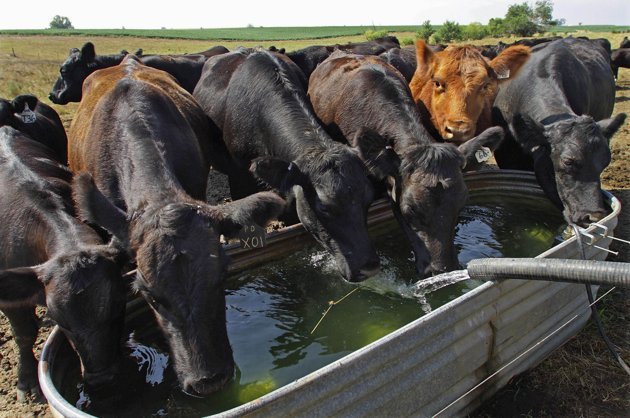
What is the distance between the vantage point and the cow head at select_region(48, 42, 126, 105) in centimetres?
1105

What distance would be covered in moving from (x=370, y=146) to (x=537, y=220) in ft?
8.04

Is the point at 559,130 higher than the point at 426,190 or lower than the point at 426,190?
higher

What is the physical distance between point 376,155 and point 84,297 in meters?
2.51

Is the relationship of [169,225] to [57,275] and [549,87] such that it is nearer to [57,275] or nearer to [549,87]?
[57,275]

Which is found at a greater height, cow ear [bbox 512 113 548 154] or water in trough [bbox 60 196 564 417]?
cow ear [bbox 512 113 548 154]

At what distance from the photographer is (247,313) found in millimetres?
4023

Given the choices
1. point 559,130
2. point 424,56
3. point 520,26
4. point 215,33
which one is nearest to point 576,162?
point 559,130

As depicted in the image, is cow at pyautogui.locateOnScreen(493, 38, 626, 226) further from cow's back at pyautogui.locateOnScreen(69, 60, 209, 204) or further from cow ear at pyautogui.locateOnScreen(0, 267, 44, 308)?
cow ear at pyautogui.locateOnScreen(0, 267, 44, 308)

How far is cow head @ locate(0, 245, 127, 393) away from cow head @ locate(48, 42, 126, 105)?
910 centimetres

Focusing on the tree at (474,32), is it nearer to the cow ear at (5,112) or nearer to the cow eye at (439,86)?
the cow eye at (439,86)

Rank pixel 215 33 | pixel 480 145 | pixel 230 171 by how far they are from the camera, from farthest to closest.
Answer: pixel 215 33
pixel 230 171
pixel 480 145

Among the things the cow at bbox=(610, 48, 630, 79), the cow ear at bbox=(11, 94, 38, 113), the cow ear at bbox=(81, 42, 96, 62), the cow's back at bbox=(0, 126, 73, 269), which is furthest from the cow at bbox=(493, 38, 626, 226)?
the cow at bbox=(610, 48, 630, 79)

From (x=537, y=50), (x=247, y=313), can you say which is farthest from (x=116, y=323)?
(x=537, y=50)

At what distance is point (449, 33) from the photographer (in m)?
59.0
